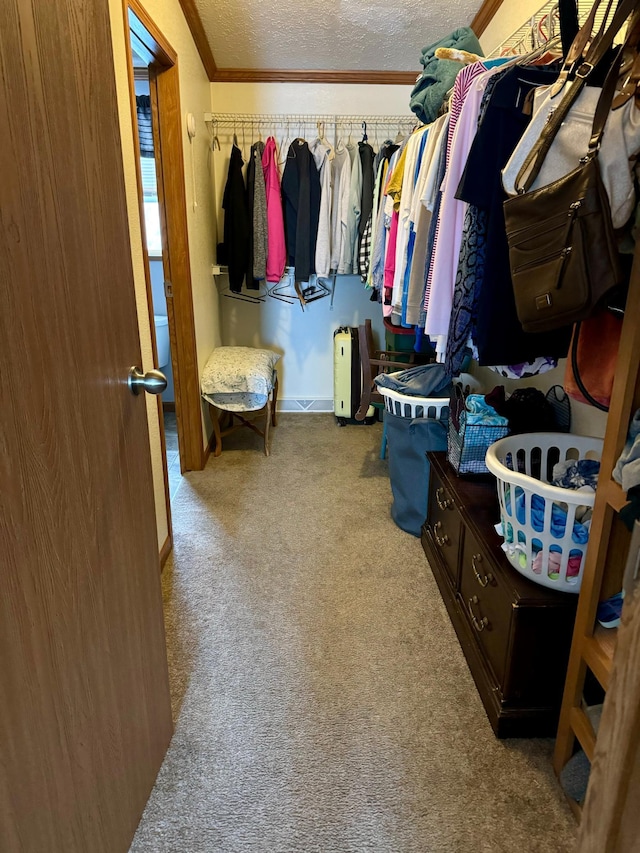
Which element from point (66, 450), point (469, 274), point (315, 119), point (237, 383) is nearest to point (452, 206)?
point (469, 274)

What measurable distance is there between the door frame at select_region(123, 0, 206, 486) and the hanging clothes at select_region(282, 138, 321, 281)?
0.87m

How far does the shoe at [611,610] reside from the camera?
1185mm

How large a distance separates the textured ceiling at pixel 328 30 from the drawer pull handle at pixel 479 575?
8.83ft

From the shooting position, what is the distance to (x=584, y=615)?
1.21m

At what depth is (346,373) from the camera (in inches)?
146

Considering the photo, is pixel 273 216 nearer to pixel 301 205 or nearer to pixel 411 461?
pixel 301 205

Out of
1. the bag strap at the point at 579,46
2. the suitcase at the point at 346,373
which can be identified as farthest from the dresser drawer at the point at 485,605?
the suitcase at the point at 346,373

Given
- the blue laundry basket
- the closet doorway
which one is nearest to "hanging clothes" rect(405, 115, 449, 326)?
the blue laundry basket

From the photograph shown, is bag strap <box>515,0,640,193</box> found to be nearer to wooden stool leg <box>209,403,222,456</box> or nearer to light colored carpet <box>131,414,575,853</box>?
light colored carpet <box>131,414,575,853</box>

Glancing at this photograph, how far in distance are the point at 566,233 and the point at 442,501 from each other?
1.28 m

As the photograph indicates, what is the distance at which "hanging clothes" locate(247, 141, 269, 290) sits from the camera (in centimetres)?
338

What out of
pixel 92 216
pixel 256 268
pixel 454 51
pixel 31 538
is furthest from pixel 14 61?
pixel 256 268

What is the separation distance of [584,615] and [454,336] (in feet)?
2.62

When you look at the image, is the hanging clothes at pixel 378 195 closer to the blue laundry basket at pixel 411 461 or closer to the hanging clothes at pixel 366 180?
the hanging clothes at pixel 366 180
